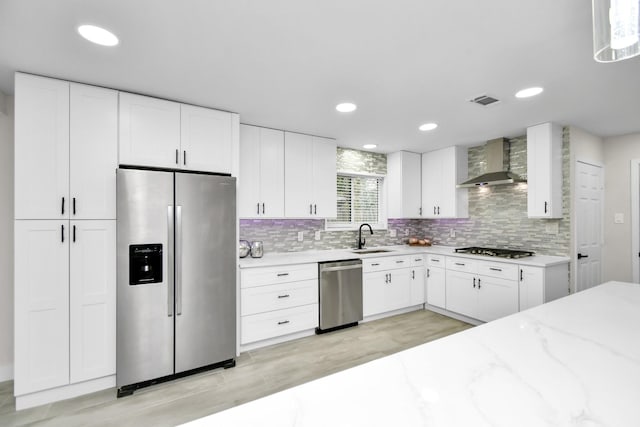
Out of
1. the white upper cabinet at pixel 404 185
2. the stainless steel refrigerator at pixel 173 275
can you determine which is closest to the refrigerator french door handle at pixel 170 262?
the stainless steel refrigerator at pixel 173 275

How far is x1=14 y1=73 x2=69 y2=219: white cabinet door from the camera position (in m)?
2.09

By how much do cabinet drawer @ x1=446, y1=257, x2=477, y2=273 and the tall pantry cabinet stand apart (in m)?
3.85

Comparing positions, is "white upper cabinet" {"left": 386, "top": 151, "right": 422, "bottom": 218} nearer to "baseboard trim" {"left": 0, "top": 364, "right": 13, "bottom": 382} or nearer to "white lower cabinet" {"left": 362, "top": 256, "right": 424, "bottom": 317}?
"white lower cabinet" {"left": 362, "top": 256, "right": 424, "bottom": 317}

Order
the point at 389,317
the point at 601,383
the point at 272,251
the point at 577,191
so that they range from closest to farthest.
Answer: the point at 601,383 → the point at 577,191 → the point at 272,251 → the point at 389,317

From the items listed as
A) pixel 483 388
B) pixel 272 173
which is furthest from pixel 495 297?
Result: pixel 483 388

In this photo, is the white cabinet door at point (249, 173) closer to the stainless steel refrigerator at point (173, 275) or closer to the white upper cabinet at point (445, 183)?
the stainless steel refrigerator at point (173, 275)

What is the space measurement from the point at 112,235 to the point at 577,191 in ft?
15.9

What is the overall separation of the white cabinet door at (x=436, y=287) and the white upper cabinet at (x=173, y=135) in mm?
3181

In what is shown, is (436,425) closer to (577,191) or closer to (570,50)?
(570,50)

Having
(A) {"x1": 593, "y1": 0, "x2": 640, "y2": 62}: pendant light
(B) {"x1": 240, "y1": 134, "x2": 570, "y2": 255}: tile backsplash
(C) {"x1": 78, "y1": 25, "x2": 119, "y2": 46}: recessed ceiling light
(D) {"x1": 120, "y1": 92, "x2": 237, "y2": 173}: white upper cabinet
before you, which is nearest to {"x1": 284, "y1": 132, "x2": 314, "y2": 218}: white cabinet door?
(B) {"x1": 240, "y1": 134, "x2": 570, "y2": 255}: tile backsplash

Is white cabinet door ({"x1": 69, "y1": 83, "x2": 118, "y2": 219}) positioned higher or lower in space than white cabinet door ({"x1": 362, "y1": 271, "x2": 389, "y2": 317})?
higher

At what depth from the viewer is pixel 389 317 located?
4.02 metres

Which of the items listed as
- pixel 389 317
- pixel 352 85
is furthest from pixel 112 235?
pixel 389 317

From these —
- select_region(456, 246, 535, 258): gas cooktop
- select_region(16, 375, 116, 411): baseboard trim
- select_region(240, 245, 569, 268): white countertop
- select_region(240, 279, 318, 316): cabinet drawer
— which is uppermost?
select_region(456, 246, 535, 258): gas cooktop
